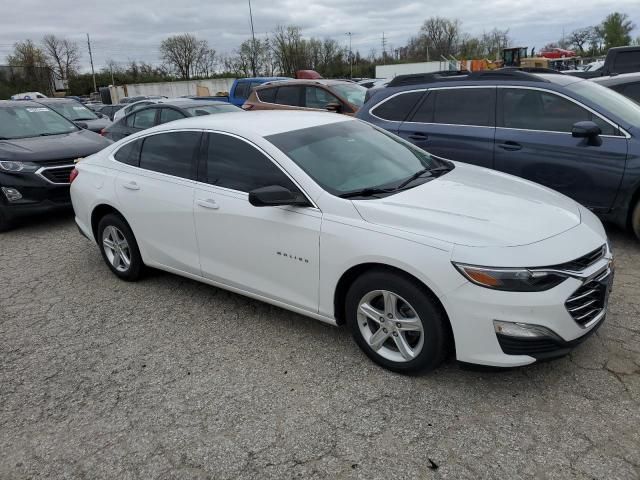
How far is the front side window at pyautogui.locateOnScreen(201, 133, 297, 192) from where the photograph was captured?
356 centimetres

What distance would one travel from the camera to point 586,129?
15.9ft

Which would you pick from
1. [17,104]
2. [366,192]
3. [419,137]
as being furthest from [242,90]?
[366,192]

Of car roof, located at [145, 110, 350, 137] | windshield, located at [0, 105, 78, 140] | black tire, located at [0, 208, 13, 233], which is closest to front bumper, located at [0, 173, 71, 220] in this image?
black tire, located at [0, 208, 13, 233]

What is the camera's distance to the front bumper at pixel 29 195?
261 inches

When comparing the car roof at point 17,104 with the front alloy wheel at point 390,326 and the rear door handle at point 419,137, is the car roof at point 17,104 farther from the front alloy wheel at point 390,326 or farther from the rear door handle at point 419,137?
the front alloy wheel at point 390,326

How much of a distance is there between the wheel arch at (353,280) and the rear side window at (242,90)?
1269 cm

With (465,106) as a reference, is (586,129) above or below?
below

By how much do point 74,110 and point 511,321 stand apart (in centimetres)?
1421

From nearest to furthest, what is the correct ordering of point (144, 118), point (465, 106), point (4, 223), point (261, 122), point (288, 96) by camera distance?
point (261, 122) < point (465, 106) < point (4, 223) < point (144, 118) < point (288, 96)

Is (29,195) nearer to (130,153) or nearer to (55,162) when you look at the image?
(55,162)

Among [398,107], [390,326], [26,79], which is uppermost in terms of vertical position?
[26,79]

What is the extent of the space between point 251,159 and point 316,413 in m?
1.81

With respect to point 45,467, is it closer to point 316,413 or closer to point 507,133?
point 316,413

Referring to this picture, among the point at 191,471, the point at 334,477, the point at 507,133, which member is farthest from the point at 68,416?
the point at 507,133
